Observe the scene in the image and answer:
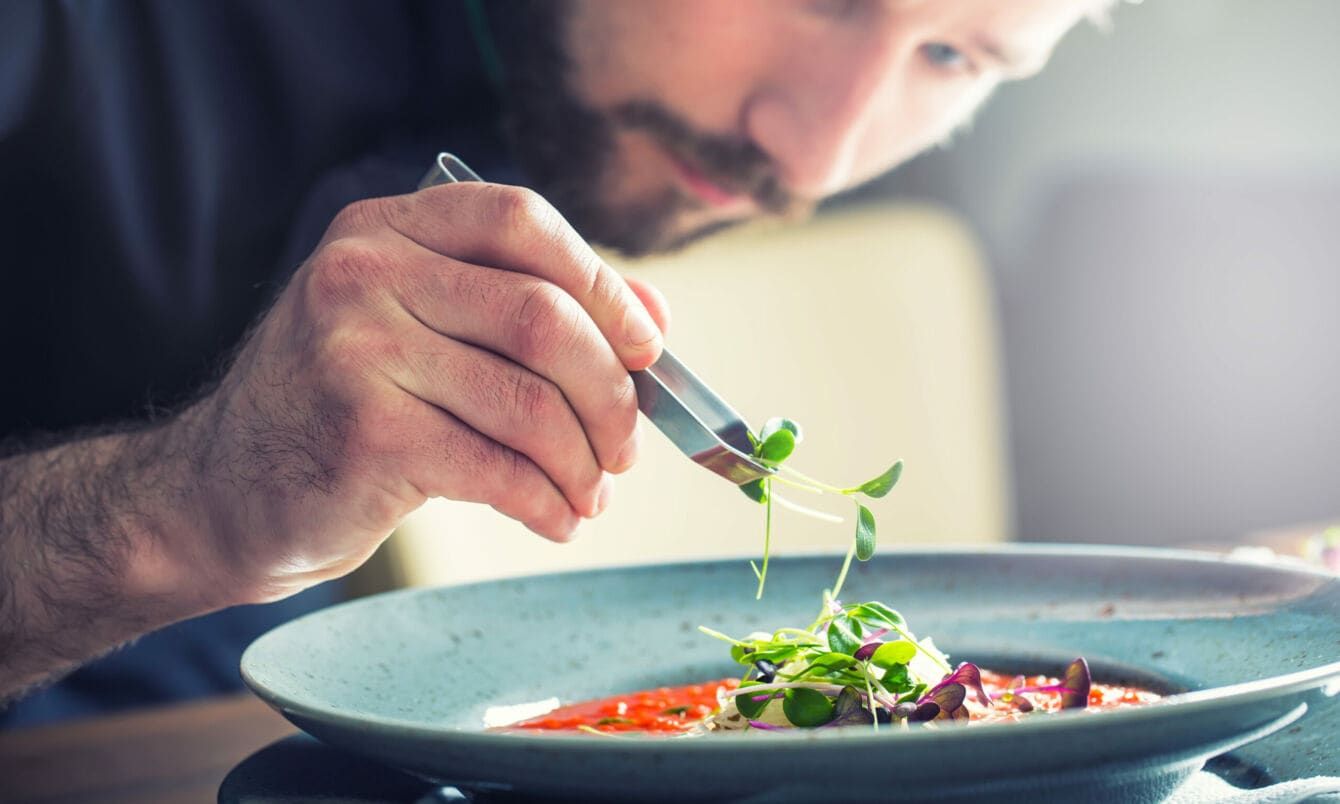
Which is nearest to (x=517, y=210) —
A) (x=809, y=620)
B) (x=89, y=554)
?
(x=809, y=620)

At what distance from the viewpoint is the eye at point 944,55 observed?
5.35 feet

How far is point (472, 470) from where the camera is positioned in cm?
79

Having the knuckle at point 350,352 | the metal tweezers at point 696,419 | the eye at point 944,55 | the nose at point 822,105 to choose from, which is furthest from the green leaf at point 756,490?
the eye at point 944,55

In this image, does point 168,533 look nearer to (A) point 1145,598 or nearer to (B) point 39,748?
(B) point 39,748

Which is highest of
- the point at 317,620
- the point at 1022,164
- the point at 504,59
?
the point at 1022,164

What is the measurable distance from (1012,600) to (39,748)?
74 cm

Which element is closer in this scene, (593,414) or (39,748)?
(593,414)

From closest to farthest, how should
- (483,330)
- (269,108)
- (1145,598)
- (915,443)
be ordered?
(483,330), (1145,598), (269,108), (915,443)

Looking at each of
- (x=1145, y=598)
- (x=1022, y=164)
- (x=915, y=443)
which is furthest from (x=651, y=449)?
(x=1022, y=164)

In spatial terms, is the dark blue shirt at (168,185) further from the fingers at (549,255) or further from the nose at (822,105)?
the fingers at (549,255)

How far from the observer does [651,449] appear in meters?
1.94

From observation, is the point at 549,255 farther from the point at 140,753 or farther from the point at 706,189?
the point at 706,189

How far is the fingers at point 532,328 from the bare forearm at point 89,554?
0.32 meters

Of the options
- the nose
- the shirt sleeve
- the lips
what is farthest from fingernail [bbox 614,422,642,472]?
the shirt sleeve
